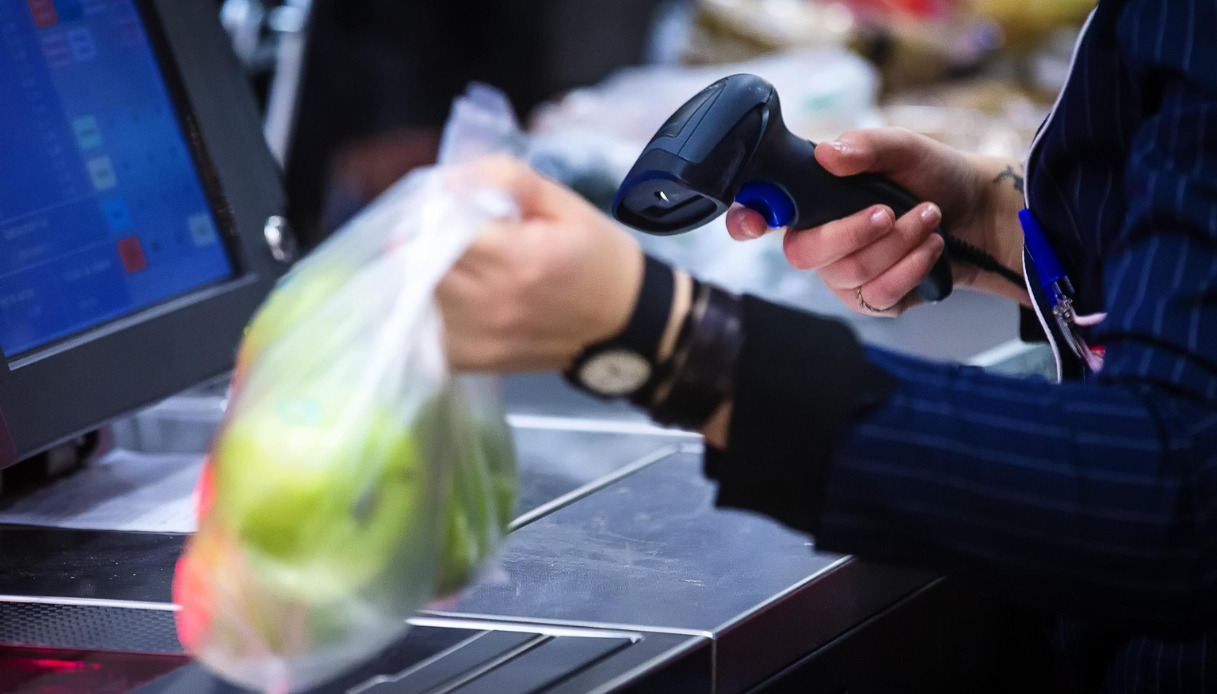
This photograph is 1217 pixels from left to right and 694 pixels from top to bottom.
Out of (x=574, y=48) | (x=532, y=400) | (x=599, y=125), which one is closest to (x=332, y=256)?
(x=532, y=400)

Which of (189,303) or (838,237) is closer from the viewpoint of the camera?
(838,237)

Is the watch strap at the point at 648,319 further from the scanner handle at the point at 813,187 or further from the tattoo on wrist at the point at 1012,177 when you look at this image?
the tattoo on wrist at the point at 1012,177

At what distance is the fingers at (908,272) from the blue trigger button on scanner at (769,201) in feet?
0.31

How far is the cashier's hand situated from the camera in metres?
0.53

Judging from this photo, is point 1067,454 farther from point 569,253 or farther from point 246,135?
point 246,135

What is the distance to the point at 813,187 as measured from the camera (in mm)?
853

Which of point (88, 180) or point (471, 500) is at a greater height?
point (88, 180)

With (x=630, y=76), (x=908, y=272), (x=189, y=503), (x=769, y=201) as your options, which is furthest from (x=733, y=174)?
(x=630, y=76)

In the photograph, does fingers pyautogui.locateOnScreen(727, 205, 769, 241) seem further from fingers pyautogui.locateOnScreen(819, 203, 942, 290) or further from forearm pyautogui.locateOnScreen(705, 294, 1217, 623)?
forearm pyautogui.locateOnScreen(705, 294, 1217, 623)

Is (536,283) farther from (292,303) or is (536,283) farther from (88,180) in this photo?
(88,180)

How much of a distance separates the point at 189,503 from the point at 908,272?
581mm

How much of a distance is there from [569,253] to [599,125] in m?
1.37

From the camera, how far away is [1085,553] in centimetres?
56

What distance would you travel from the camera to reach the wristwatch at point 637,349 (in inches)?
21.4
